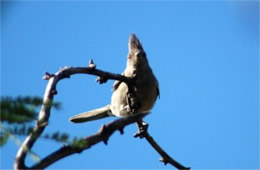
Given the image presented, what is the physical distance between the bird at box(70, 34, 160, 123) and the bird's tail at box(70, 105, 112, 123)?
0.86 metres

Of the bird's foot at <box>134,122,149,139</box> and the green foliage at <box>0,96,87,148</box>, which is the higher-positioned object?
the bird's foot at <box>134,122,149,139</box>

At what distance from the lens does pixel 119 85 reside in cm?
687

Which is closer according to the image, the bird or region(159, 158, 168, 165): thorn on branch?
region(159, 158, 168, 165): thorn on branch

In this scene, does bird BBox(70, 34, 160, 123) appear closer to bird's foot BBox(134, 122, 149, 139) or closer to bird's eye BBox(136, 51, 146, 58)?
bird's eye BBox(136, 51, 146, 58)

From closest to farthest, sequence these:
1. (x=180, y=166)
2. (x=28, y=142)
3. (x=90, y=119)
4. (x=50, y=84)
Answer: (x=28, y=142) < (x=50, y=84) < (x=180, y=166) < (x=90, y=119)

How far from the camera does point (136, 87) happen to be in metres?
6.27

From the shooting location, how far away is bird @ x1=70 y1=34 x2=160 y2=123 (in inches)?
249

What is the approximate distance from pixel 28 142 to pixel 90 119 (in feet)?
16.5

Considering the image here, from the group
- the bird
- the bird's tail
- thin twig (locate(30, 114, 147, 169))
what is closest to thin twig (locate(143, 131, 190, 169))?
the bird

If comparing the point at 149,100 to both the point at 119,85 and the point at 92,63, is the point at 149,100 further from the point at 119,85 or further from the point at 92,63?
the point at 92,63

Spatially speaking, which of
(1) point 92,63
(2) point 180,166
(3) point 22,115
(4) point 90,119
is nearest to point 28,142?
(3) point 22,115

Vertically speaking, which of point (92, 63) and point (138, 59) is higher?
point (138, 59)

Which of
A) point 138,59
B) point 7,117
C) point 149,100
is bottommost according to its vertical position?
point 7,117

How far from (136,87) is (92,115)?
1.90m
